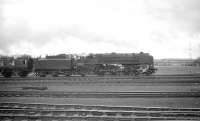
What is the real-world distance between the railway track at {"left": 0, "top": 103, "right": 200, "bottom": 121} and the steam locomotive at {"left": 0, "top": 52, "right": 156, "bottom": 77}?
1689 cm

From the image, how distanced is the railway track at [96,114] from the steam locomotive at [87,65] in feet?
55.4

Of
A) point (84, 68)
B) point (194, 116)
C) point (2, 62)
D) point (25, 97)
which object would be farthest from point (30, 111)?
point (2, 62)

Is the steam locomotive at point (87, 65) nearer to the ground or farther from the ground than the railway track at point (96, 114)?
farther from the ground

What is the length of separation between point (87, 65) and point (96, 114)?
1825 cm

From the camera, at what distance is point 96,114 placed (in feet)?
29.0

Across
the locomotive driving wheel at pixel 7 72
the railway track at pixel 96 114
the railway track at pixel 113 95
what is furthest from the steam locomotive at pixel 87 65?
the railway track at pixel 96 114

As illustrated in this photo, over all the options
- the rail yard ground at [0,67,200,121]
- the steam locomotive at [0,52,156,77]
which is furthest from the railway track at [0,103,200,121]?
the steam locomotive at [0,52,156,77]

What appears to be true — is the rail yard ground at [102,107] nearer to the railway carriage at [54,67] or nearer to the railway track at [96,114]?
the railway track at [96,114]

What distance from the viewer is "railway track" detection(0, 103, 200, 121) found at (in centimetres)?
812

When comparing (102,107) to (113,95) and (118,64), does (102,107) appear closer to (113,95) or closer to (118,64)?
(113,95)

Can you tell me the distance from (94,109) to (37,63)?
19960 mm

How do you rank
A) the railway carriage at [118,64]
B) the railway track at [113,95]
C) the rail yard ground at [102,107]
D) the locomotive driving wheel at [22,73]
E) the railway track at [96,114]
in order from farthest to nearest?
the locomotive driving wheel at [22,73] → the railway carriage at [118,64] → the railway track at [113,95] → the rail yard ground at [102,107] → the railway track at [96,114]

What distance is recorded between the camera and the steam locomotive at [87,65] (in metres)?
26.4

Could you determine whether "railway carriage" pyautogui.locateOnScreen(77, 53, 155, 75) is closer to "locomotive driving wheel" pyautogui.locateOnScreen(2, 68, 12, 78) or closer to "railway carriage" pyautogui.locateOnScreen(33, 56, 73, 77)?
"railway carriage" pyautogui.locateOnScreen(33, 56, 73, 77)
